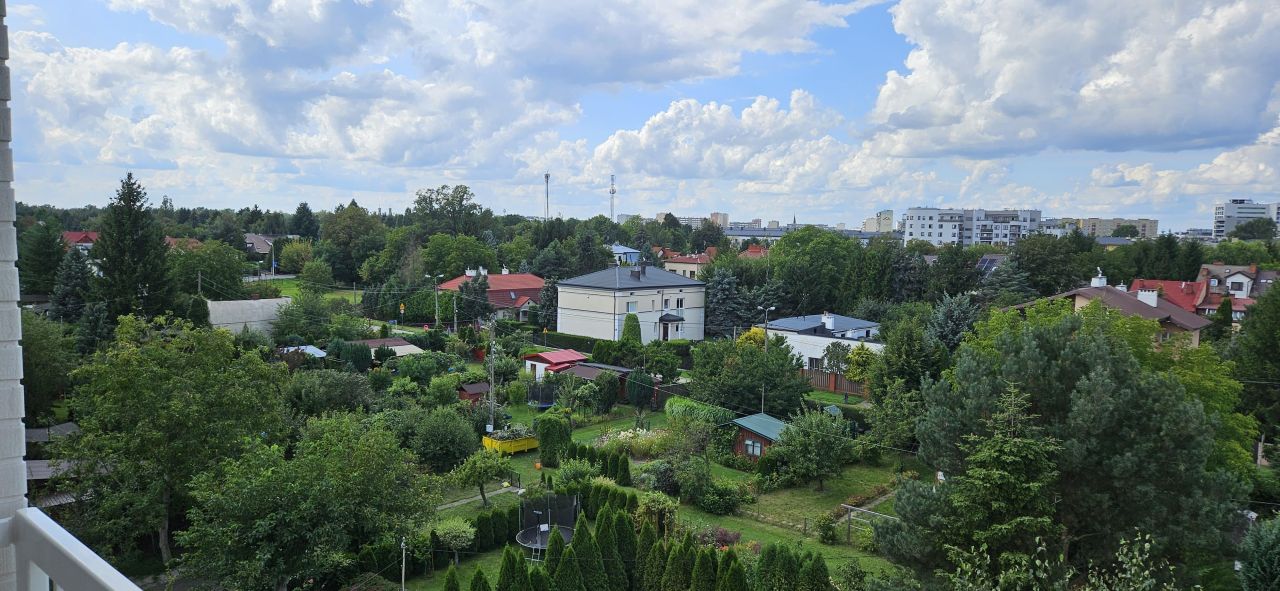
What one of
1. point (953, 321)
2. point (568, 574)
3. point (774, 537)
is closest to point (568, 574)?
point (568, 574)

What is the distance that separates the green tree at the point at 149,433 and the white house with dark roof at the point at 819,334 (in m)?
22.6

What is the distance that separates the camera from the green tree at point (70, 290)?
3331 centimetres

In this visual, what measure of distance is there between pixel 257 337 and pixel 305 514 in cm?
2309

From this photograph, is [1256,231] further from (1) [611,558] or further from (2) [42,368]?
(2) [42,368]

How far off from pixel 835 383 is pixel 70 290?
3383cm

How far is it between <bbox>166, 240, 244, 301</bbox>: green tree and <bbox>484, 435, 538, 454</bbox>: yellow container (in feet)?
84.2

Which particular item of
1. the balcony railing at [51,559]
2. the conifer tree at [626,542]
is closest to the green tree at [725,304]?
the conifer tree at [626,542]

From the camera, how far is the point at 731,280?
4478cm

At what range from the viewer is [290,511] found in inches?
479

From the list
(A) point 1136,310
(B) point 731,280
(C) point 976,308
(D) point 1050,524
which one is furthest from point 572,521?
(B) point 731,280

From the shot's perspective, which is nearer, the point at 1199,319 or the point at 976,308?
the point at 976,308

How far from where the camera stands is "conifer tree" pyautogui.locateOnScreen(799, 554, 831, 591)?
13.2 metres

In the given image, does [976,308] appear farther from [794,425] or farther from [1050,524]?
[1050,524]

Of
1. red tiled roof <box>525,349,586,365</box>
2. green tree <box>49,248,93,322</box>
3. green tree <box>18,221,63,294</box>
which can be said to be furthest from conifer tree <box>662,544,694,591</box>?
green tree <box>18,221,63,294</box>
